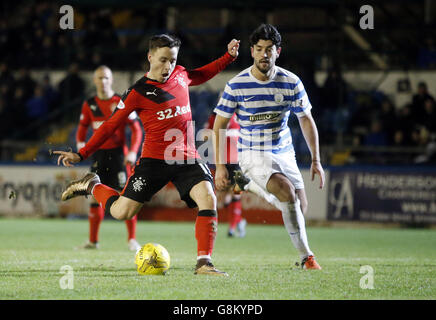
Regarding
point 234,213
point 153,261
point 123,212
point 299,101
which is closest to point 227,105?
point 299,101

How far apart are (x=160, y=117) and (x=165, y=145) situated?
28cm

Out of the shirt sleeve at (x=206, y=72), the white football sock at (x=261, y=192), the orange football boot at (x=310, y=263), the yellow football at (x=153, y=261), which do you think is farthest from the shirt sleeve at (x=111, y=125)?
the orange football boot at (x=310, y=263)

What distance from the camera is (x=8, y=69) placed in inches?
823

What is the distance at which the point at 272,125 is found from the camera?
7566 millimetres


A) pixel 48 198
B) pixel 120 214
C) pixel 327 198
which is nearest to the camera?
pixel 120 214

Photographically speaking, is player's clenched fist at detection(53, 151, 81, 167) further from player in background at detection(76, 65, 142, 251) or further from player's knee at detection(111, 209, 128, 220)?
player in background at detection(76, 65, 142, 251)

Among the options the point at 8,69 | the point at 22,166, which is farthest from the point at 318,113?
the point at 8,69

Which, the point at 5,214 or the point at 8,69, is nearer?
the point at 5,214

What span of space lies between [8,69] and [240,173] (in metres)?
14.6

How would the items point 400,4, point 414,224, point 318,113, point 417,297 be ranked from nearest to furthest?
point 417,297 < point 414,224 < point 318,113 < point 400,4

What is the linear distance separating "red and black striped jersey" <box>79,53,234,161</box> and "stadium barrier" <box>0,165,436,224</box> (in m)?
8.87

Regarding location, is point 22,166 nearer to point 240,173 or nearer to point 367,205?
point 367,205

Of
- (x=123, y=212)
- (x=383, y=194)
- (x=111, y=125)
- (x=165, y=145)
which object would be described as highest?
(x=111, y=125)

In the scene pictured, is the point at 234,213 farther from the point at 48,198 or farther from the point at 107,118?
the point at 48,198
